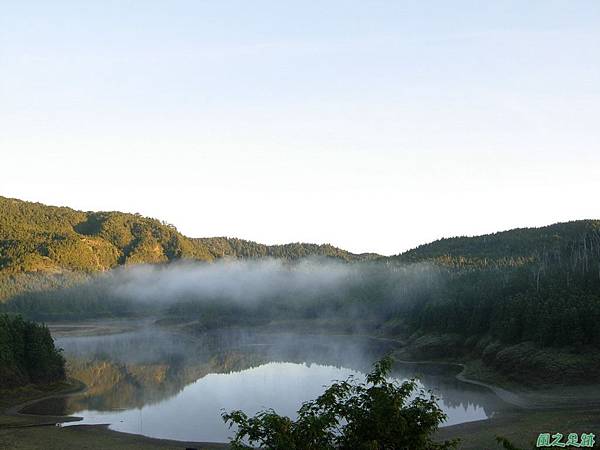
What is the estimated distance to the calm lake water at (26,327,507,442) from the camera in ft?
253

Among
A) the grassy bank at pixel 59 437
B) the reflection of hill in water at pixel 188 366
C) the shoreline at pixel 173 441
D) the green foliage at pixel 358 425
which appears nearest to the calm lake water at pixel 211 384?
the reflection of hill in water at pixel 188 366

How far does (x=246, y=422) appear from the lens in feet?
61.3

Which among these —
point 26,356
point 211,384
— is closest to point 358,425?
point 211,384

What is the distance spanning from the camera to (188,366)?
140 metres

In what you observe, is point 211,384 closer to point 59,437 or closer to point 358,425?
point 59,437

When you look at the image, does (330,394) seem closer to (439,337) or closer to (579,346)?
(579,346)

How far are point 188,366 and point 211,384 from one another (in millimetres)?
32270

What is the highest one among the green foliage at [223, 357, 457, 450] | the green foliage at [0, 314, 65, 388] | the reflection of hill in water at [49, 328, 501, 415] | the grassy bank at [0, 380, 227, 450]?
the green foliage at [223, 357, 457, 450]

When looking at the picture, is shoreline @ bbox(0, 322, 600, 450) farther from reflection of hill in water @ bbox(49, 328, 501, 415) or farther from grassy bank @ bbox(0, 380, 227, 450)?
reflection of hill in water @ bbox(49, 328, 501, 415)

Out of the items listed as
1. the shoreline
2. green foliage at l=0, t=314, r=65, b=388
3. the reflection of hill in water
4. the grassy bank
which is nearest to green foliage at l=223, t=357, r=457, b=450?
the shoreline

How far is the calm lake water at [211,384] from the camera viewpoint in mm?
77062

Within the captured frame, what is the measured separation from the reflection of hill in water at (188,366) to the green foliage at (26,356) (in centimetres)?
767

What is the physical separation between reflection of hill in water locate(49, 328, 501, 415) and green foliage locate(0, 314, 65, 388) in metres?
→ 7.67

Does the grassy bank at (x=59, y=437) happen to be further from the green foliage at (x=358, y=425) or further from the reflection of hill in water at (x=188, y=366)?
the green foliage at (x=358, y=425)
